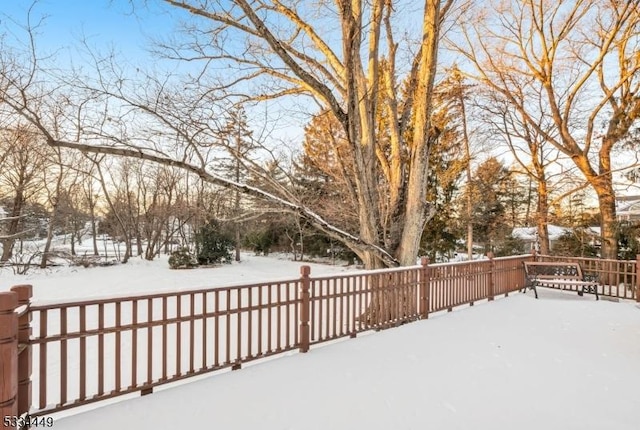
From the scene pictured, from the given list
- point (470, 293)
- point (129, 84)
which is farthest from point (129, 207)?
point (470, 293)

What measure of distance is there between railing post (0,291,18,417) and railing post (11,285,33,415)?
197mm

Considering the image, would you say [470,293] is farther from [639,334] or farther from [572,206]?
[572,206]

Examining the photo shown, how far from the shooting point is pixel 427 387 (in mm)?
3256

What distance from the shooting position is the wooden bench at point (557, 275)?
330 inches

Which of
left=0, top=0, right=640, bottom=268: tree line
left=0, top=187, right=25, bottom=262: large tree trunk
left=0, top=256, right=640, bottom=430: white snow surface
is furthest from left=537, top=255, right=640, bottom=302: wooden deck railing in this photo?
left=0, top=187, right=25, bottom=262: large tree trunk

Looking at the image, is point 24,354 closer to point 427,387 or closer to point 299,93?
point 427,387

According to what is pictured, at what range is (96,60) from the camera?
16.3 feet

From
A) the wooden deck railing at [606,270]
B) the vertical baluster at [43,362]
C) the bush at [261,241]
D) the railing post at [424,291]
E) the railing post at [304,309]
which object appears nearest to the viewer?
Result: the vertical baluster at [43,362]

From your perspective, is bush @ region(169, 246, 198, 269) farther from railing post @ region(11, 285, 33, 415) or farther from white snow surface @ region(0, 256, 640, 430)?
railing post @ region(11, 285, 33, 415)

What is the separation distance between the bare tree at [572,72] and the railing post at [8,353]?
1393 centimetres

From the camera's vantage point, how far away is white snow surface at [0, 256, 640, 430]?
2.66 meters

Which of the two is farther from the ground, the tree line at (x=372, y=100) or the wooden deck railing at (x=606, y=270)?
the tree line at (x=372, y=100)

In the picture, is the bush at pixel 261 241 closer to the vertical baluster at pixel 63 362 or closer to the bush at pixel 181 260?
the bush at pixel 181 260

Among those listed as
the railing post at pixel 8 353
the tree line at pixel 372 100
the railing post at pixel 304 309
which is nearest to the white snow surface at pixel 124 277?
the tree line at pixel 372 100
